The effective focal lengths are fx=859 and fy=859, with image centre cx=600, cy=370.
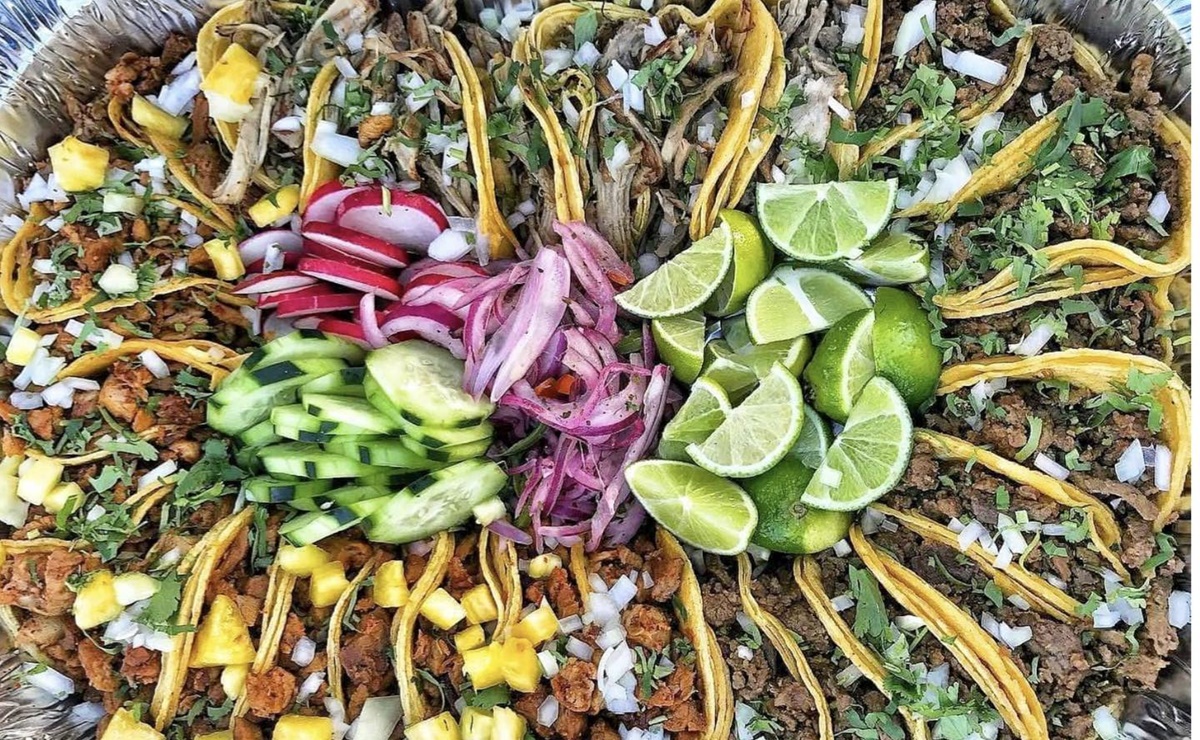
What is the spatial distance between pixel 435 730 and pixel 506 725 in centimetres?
16

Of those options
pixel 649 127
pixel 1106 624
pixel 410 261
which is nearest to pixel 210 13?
pixel 410 261

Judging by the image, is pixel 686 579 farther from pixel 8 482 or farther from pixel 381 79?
pixel 8 482

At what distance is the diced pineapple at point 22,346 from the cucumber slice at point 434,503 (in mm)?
948

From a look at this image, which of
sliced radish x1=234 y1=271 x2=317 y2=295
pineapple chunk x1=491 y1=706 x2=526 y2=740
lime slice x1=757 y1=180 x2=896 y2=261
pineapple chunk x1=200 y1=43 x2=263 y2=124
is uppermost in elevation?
pineapple chunk x1=200 y1=43 x2=263 y2=124

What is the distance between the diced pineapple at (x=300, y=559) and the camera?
79.4 inches

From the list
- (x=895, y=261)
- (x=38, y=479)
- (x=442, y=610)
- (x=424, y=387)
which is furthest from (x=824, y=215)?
(x=38, y=479)

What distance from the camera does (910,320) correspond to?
2.00m

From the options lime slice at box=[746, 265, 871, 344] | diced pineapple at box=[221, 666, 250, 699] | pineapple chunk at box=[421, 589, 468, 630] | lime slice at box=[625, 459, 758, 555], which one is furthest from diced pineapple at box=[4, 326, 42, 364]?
lime slice at box=[746, 265, 871, 344]

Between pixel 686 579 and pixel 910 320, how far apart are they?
0.81 m

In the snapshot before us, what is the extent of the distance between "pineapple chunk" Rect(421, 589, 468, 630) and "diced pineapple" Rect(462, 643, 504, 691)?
9 centimetres

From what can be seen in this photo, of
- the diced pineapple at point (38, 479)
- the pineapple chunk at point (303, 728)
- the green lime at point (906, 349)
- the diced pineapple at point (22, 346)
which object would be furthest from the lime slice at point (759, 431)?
the diced pineapple at point (22, 346)

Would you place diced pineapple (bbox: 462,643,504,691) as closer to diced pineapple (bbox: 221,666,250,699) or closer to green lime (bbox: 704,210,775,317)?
diced pineapple (bbox: 221,666,250,699)

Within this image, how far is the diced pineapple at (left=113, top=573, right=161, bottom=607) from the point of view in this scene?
6.40ft

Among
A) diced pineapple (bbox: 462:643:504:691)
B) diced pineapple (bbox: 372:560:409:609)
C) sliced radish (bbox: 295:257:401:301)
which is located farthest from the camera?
sliced radish (bbox: 295:257:401:301)
